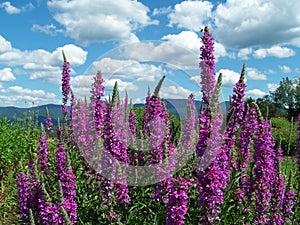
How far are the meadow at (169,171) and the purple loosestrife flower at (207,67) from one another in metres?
Answer: 0.01

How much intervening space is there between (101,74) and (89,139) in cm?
91

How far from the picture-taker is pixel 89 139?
15.3ft

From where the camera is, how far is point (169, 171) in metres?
3.94

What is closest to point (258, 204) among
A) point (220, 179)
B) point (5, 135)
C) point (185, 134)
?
point (220, 179)

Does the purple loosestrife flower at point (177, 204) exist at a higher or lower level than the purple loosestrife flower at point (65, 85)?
lower

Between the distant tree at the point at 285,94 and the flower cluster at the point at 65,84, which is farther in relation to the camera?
the distant tree at the point at 285,94

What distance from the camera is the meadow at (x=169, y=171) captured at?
3.39m

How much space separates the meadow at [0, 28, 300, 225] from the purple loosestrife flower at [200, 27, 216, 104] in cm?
1

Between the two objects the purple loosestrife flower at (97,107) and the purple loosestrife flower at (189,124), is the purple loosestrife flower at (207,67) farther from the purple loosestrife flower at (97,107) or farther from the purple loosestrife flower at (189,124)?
the purple loosestrife flower at (97,107)

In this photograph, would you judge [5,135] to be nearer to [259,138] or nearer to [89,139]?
[89,139]

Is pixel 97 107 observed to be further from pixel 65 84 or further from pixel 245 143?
pixel 65 84

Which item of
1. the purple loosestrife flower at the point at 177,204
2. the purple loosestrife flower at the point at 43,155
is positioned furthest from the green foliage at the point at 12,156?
the purple loosestrife flower at the point at 177,204

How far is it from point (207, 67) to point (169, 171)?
1.41m

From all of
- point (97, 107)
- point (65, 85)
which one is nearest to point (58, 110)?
point (65, 85)
